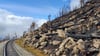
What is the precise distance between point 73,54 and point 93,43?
3199 mm

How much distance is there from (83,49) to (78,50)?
1.41 m

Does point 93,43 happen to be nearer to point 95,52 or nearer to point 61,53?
point 95,52

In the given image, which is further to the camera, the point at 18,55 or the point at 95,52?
the point at 18,55

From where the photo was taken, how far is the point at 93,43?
4000 centimetres

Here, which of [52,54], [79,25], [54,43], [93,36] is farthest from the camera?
[79,25]

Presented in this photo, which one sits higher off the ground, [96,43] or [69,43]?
[96,43]

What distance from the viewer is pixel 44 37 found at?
2623 inches

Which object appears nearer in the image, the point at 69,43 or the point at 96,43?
the point at 96,43

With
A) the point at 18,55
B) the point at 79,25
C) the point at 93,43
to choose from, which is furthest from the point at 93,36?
the point at 79,25

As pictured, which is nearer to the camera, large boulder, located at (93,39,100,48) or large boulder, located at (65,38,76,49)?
large boulder, located at (93,39,100,48)

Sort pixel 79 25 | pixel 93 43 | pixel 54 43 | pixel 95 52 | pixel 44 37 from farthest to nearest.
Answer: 1. pixel 44 37
2. pixel 79 25
3. pixel 54 43
4. pixel 93 43
5. pixel 95 52

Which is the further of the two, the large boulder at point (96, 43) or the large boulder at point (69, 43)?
the large boulder at point (69, 43)

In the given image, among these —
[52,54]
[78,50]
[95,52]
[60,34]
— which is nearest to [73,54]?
[78,50]

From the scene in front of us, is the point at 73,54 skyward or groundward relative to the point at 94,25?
Answer: groundward
